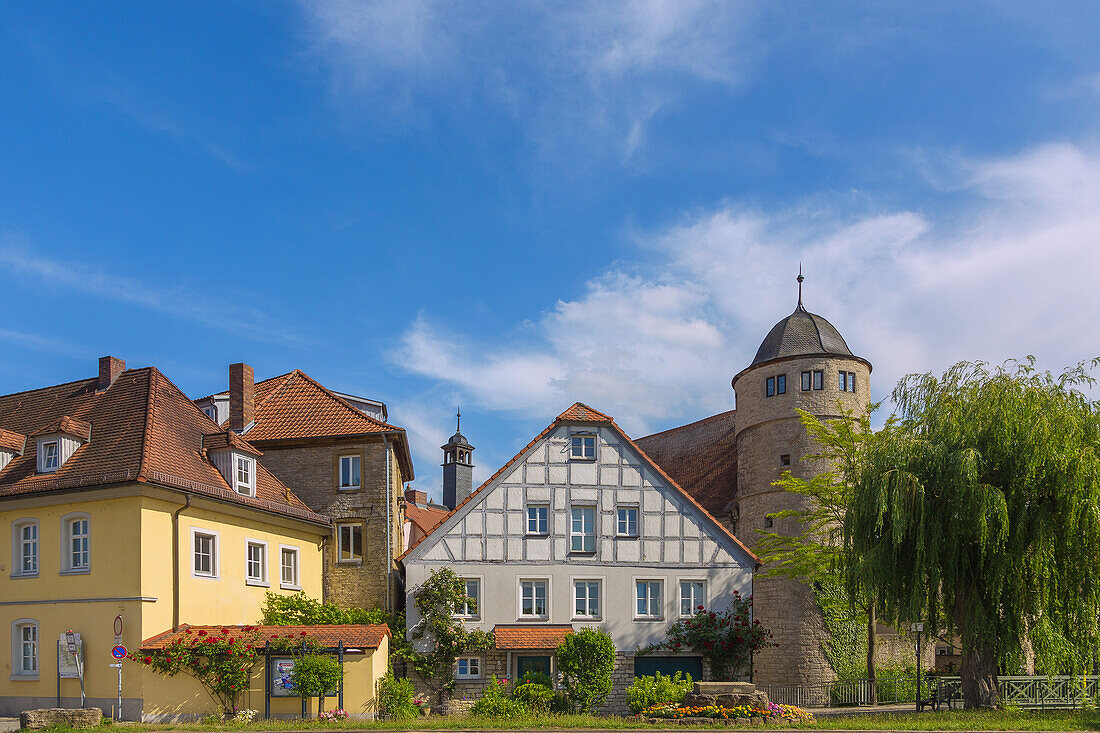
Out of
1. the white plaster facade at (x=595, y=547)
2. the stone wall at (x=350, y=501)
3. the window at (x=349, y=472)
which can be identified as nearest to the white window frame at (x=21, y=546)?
the stone wall at (x=350, y=501)

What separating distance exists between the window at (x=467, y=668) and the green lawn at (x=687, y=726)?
6418 mm

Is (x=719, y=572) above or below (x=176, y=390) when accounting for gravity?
below

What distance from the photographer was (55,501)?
2350 cm

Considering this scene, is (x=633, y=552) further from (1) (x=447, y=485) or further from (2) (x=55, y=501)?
(1) (x=447, y=485)

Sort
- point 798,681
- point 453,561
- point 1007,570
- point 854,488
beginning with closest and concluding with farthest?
point 1007,570
point 854,488
point 453,561
point 798,681

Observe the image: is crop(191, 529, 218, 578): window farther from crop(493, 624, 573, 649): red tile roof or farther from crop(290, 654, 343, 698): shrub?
crop(493, 624, 573, 649): red tile roof

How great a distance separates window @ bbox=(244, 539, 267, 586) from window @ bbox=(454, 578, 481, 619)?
5.30 m

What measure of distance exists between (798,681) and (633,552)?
1086 cm

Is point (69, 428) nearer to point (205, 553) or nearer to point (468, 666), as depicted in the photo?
point (205, 553)

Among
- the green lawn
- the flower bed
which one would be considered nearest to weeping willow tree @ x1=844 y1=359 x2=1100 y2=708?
the green lawn

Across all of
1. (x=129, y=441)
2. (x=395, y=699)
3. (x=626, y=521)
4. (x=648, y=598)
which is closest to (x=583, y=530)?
(x=626, y=521)

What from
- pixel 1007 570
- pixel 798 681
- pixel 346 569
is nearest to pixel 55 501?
pixel 346 569

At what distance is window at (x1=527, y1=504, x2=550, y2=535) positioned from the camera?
29.2 metres

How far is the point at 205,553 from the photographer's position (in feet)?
80.9
